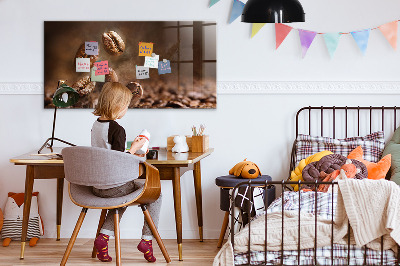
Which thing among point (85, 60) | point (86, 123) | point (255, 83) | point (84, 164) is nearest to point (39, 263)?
point (84, 164)

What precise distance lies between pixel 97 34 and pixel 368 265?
8.33ft

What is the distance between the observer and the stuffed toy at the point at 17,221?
14.3 ft

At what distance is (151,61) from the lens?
4.48 metres

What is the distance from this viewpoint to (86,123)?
454cm

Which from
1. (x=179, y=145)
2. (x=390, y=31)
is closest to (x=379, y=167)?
(x=390, y=31)

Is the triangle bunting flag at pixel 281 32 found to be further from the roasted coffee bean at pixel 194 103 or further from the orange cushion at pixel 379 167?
the orange cushion at pixel 379 167

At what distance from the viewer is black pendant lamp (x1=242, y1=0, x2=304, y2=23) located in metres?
3.17

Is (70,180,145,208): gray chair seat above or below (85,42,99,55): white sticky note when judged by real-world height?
below

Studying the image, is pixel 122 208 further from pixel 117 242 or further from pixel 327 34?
pixel 327 34

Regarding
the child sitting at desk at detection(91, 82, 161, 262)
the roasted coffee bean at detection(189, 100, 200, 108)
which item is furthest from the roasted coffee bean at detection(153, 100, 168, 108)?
the child sitting at desk at detection(91, 82, 161, 262)

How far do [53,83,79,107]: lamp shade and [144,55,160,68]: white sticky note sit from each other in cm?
56

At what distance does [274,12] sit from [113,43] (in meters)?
1.66

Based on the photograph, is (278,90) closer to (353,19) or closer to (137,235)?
(353,19)

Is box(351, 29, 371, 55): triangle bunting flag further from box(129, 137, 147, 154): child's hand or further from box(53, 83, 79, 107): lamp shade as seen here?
box(53, 83, 79, 107): lamp shade
